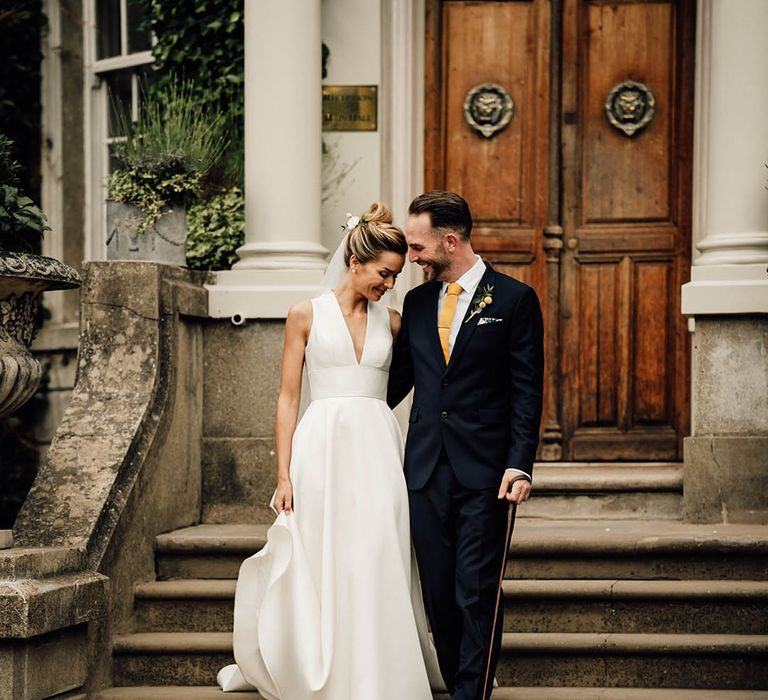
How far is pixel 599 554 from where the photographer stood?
240 inches

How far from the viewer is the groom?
4914 mm

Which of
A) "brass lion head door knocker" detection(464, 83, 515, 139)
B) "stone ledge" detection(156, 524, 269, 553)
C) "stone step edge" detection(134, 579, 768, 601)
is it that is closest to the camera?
"stone step edge" detection(134, 579, 768, 601)

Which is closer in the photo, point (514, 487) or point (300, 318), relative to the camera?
point (514, 487)

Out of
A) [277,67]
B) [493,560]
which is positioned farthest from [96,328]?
[493,560]

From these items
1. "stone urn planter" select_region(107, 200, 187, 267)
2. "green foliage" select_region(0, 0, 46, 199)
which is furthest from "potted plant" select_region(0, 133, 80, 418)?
"green foliage" select_region(0, 0, 46, 199)

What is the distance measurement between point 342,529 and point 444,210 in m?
1.25

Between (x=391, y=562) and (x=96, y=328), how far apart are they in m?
2.18

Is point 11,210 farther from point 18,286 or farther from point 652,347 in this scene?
point 652,347

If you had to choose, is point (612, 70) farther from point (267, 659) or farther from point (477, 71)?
point (267, 659)

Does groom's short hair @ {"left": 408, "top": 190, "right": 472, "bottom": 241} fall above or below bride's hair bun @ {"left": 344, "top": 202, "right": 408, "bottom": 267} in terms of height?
above

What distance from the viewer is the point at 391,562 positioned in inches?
197

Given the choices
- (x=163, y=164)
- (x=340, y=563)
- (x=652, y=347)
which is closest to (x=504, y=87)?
(x=652, y=347)

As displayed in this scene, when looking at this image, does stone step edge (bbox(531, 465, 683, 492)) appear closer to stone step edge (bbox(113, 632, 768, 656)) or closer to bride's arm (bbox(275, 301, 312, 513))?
stone step edge (bbox(113, 632, 768, 656))

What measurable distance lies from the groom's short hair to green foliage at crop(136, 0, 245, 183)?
2.76 meters
